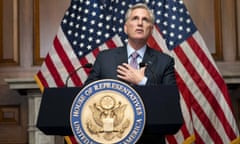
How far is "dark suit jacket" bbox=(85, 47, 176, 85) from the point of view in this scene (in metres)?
2.97

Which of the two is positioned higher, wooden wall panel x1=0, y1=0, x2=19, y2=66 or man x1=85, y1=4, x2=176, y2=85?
wooden wall panel x1=0, y1=0, x2=19, y2=66

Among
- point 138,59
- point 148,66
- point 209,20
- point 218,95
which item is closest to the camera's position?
point 148,66

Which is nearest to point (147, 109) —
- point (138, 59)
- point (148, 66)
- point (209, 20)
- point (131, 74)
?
point (131, 74)

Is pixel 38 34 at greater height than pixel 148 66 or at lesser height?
greater

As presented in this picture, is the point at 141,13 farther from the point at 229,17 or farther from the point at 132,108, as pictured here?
the point at 229,17

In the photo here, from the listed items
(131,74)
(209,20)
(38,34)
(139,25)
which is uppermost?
(209,20)

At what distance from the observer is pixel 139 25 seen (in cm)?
305

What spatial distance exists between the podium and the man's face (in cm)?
53

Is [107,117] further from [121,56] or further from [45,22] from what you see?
[45,22]

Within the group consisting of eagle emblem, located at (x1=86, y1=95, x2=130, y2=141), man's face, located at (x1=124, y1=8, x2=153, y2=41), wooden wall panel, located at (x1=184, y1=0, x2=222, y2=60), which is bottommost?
eagle emblem, located at (x1=86, y1=95, x2=130, y2=141)

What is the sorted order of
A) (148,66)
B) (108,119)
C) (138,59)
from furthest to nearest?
1. (138,59)
2. (148,66)
3. (108,119)

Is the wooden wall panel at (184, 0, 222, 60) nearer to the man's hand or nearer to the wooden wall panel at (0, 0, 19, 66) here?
the wooden wall panel at (0, 0, 19, 66)

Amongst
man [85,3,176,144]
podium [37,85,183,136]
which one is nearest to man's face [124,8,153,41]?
man [85,3,176,144]

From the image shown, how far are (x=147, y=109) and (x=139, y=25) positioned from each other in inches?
26.6
